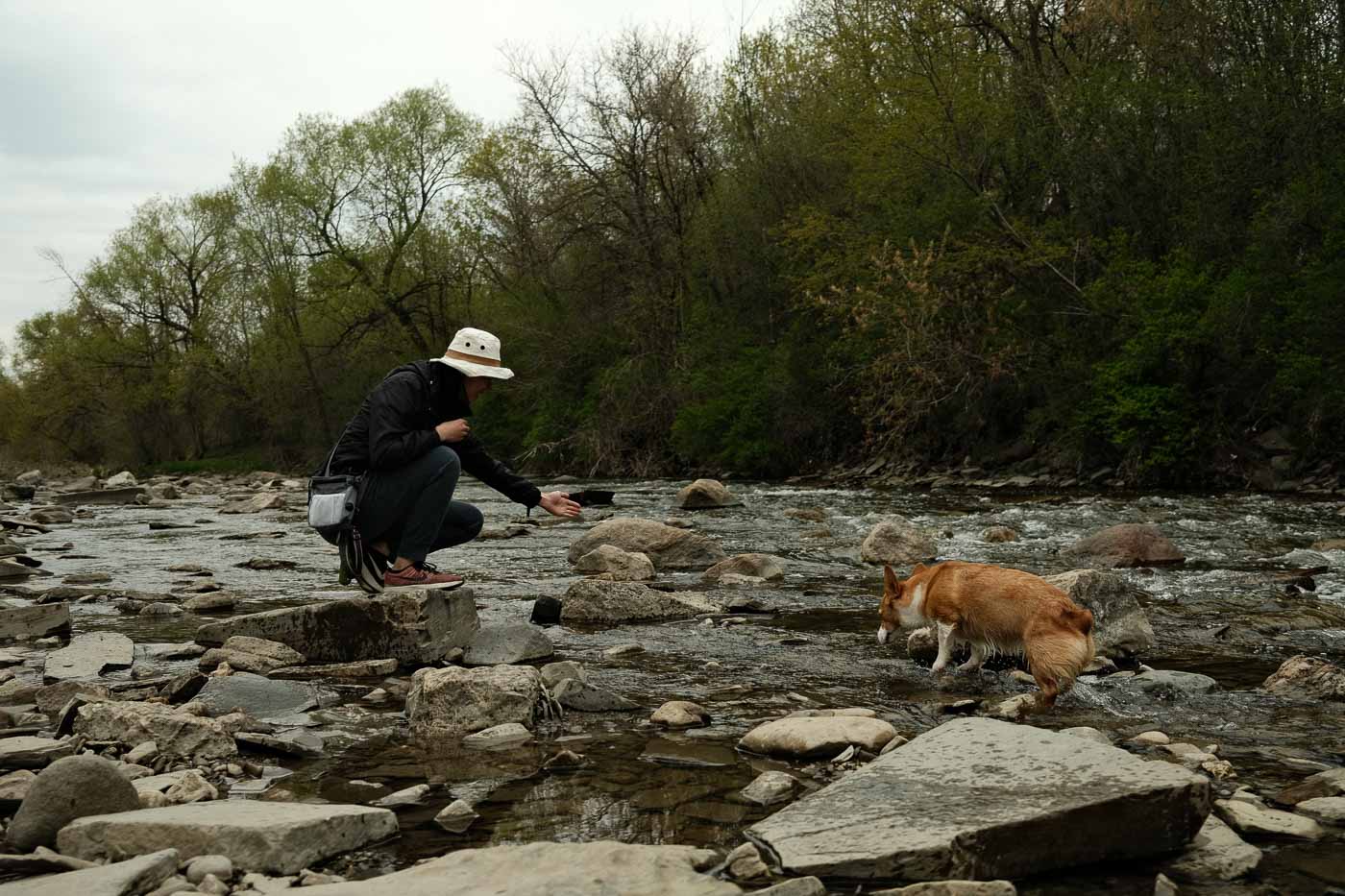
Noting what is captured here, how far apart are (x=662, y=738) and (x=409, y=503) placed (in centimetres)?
292

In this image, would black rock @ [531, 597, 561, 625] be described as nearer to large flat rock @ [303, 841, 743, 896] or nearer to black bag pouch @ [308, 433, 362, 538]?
black bag pouch @ [308, 433, 362, 538]

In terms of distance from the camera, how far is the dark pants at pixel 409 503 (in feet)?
22.9

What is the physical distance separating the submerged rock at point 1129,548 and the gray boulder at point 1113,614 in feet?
13.5

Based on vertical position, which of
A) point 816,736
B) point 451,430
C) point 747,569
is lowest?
point 747,569

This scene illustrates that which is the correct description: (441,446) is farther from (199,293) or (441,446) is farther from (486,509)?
(199,293)

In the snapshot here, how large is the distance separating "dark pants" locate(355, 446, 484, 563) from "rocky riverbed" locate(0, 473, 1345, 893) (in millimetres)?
608

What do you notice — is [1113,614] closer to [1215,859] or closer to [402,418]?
[1215,859]

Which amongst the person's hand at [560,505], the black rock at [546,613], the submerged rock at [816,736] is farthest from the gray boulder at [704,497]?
the submerged rock at [816,736]

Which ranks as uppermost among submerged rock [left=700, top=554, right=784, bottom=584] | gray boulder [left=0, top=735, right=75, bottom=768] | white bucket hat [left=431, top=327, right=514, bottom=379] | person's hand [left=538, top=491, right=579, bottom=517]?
white bucket hat [left=431, top=327, right=514, bottom=379]

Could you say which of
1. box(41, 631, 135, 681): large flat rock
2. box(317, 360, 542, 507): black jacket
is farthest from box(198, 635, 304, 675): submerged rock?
box(317, 360, 542, 507): black jacket

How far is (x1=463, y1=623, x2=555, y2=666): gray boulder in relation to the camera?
6.55 meters

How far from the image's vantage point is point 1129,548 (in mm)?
11273

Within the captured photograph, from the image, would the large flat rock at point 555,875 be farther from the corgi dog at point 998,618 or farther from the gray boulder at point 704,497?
the gray boulder at point 704,497

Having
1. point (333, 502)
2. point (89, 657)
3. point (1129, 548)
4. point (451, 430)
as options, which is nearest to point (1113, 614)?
point (451, 430)
